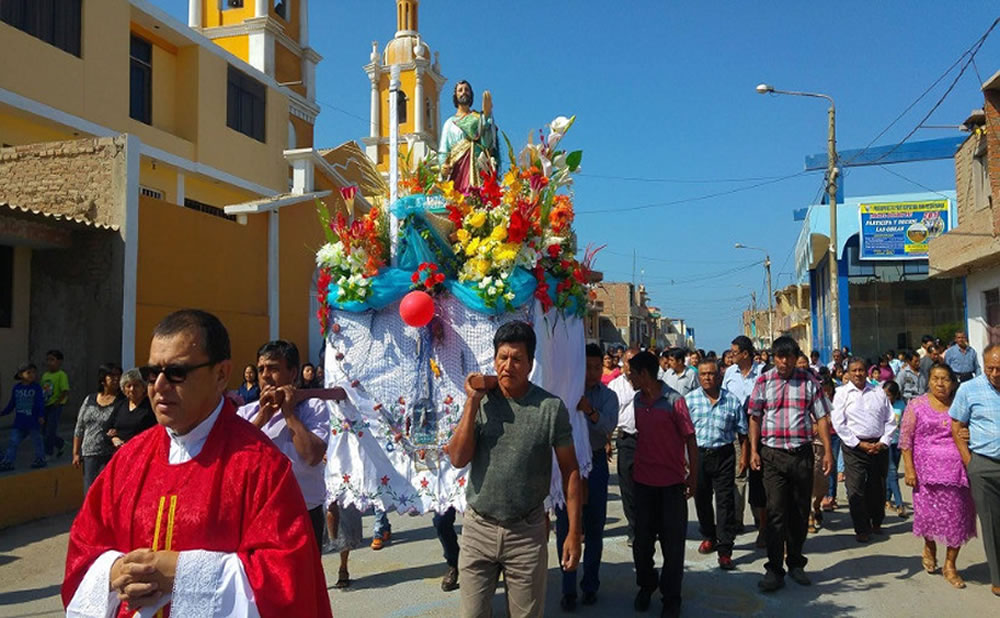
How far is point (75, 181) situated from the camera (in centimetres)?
1217

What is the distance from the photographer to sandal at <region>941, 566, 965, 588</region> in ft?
19.5

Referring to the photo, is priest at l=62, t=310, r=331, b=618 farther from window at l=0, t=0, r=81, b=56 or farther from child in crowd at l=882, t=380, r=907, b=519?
window at l=0, t=0, r=81, b=56

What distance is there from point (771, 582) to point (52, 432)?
927 centimetres

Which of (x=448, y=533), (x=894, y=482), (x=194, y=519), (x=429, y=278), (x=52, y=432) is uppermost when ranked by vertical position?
(x=429, y=278)

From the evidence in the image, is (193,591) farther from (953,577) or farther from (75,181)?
(75,181)

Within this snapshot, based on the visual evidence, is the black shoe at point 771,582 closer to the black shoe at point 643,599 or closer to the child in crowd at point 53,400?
the black shoe at point 643,599

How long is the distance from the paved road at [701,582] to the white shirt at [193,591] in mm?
3423

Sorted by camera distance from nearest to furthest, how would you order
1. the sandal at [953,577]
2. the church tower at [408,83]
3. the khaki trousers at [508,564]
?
the khaki trousers at [508,564]
the sandal at [953,577]
the church tower at [408,83]

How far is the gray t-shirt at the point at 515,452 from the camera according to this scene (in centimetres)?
369

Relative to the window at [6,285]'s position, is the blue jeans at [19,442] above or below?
below

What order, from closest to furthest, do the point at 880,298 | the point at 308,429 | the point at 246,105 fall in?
the point at 308,429, the point at 246,105, the point at 880,298

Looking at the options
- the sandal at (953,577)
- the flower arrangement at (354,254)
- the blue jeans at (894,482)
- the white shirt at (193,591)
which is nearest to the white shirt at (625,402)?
the flower arrangement at (354,254)

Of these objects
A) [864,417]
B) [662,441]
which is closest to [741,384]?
[864,417]

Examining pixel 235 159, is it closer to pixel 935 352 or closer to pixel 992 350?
pixel 935 352
